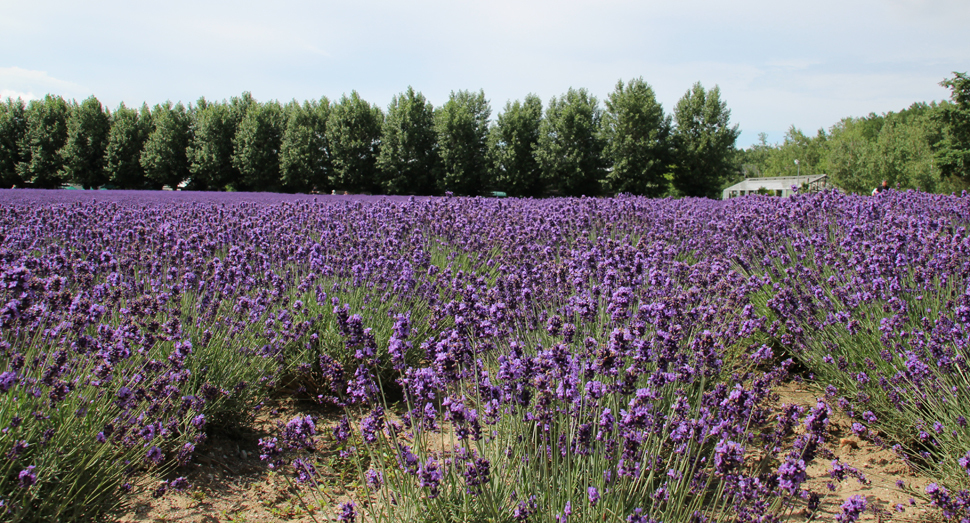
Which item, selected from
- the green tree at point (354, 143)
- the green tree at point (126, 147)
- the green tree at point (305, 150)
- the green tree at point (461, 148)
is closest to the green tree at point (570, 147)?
the green tree at point (461, 148)

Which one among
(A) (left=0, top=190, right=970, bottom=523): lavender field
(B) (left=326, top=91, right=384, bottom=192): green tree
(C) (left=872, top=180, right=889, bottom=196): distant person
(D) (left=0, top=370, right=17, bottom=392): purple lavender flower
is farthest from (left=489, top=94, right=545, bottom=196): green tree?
(D) (left=0, top=370, right=17, bottom=392): purple lavender flower

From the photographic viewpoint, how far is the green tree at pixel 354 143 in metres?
36.1

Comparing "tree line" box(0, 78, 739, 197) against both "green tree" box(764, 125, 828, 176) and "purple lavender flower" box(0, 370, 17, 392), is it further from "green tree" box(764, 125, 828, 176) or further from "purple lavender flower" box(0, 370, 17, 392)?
"green tree" box(764, 125, 828, 176)

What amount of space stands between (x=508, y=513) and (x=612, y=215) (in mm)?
5300

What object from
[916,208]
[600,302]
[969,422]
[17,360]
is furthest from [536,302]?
[916,208]

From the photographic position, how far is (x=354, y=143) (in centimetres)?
3578

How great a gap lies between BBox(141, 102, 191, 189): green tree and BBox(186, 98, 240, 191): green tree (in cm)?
87

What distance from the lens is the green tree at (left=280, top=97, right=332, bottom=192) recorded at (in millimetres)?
36406

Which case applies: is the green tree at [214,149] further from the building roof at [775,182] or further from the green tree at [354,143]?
the building roof at [775,182]

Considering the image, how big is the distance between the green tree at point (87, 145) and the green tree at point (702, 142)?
4142cm

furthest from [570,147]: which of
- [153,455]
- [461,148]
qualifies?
[153,455]

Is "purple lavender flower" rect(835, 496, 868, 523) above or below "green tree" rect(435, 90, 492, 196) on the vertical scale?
below

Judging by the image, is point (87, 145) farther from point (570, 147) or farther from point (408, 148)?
point (570, 147)

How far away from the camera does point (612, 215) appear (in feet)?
22.4
